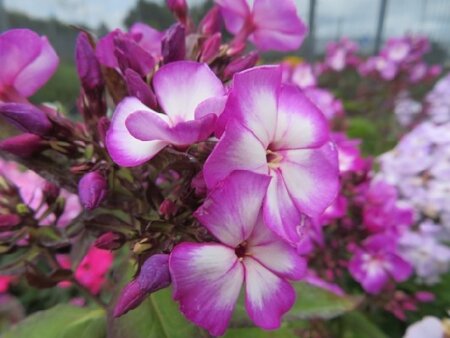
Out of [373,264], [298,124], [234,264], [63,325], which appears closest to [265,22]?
[298,124]

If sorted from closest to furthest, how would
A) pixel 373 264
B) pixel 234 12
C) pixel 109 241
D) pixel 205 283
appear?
pixel 205 283 → pixel 109 241 → pixel 234 12 → pixel 373 264

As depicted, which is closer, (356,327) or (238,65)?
(238,65)

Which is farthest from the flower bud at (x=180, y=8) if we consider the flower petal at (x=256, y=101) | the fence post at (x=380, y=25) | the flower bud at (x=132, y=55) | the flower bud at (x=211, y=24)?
the fence post at (x=380, y=25)

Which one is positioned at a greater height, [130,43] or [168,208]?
[130,43]

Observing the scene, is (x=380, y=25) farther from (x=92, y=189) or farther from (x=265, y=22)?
(x=92, y=189)

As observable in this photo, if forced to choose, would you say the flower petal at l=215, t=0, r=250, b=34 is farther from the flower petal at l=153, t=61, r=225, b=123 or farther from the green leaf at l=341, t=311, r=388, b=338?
the green leaf at l=341, t=311, r=388, b=338

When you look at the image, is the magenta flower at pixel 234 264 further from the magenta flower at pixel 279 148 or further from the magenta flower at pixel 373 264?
the magenta flower at pixel 373 264

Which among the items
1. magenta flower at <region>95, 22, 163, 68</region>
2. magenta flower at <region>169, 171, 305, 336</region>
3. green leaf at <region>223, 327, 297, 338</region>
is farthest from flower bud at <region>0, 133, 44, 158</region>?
green leaf at <region>223, 327, 297, 338</region>
